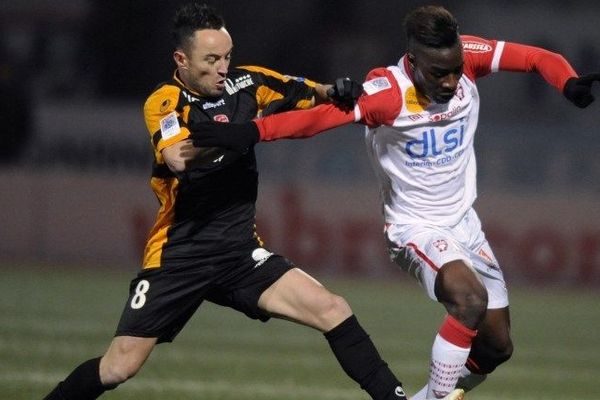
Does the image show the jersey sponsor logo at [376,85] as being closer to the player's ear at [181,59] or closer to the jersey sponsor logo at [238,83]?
the jersey sponsor logo at [238,83]

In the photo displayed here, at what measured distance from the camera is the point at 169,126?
5.91 meters

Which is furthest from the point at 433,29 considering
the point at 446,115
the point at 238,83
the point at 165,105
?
the point at 165,105

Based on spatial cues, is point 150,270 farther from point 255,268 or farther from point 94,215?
point 94,215

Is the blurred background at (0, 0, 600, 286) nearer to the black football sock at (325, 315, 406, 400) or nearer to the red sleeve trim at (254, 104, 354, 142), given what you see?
the black football sock at (325, 315, 406, 400)

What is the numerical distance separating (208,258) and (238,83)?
2.79ft

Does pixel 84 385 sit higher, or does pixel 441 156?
pixel 441 156

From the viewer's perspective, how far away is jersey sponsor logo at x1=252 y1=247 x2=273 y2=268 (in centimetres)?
631

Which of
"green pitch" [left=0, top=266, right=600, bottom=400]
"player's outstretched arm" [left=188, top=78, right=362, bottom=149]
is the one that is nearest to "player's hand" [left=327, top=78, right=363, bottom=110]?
"player's outstretched arm" [left=188, top=78, right=362, bottom=149]

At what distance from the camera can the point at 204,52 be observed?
20.0 ft

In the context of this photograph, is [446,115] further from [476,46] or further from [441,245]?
[441,245]

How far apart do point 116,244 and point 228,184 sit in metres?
9.79

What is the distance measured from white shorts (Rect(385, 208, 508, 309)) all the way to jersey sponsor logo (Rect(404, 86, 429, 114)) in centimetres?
61

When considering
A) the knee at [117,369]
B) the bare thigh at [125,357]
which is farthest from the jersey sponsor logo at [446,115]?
the knee at [117,369]

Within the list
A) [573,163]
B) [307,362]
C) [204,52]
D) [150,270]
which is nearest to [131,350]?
[150,270]
